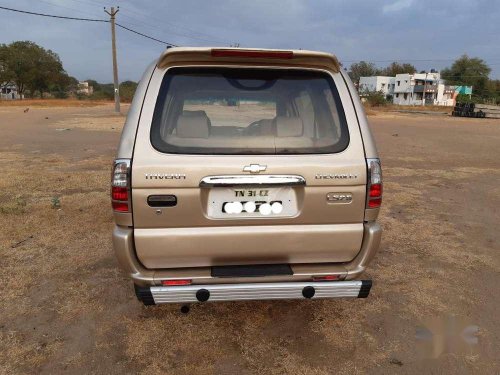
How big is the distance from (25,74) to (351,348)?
74023mm

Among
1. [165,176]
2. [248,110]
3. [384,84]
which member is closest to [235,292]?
[165,176]

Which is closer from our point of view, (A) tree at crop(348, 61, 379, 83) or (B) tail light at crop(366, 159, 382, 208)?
(B) tail light at crop(366, 159, 382, 208)

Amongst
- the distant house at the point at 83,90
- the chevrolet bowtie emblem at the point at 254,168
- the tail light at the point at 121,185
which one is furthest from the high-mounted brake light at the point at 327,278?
the distant house at the point at 83,90

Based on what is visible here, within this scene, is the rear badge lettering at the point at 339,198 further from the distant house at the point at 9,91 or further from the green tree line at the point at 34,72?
the distant house at the point at 9,91

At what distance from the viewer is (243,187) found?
2.44 metres

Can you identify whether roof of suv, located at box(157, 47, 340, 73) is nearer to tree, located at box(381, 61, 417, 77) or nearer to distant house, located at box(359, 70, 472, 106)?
distant house, located at box(359, 70, 472, 106)

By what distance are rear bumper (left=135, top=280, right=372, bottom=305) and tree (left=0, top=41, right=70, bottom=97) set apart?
72893mm

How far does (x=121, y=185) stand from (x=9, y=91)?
87246 millimetres

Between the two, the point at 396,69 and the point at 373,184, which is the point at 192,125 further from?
the point at 396,69

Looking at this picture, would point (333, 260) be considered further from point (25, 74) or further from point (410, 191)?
point (25, 74)

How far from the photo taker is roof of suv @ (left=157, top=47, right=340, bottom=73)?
2.43 metres

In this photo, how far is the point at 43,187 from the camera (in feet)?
23.3

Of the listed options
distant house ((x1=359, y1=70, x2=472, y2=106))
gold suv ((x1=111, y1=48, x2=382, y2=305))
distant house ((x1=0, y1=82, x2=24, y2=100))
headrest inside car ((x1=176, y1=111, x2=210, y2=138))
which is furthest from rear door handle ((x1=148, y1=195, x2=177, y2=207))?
distant house ((x1=359, y1=70, x2=472, y2=106))

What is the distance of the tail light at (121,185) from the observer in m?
2.35
